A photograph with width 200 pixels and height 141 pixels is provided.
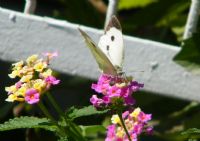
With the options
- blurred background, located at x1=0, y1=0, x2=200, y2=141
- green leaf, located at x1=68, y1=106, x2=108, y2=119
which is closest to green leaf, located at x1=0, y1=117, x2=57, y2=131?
green leaf, located at x1=68, y1=106, x2=108, y2=119

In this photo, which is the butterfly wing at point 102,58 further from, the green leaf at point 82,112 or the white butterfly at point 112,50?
the green leaf at point 82,112

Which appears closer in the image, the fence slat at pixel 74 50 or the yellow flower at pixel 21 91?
the yellow flower at pixel 21 91

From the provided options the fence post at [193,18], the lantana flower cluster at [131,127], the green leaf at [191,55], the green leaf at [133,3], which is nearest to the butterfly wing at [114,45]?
the lantana flower cluster at [131,127]

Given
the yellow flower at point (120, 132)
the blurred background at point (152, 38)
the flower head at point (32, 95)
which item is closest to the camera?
the flower head at point (32, 95)

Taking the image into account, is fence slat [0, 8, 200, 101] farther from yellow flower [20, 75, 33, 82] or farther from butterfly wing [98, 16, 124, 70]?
yellow flower [20, 75, 33, 82]

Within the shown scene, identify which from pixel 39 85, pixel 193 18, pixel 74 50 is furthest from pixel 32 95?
pixel 193 18

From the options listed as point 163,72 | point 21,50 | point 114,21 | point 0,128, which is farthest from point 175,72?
point 0,128

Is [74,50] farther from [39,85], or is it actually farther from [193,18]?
[39,85]
